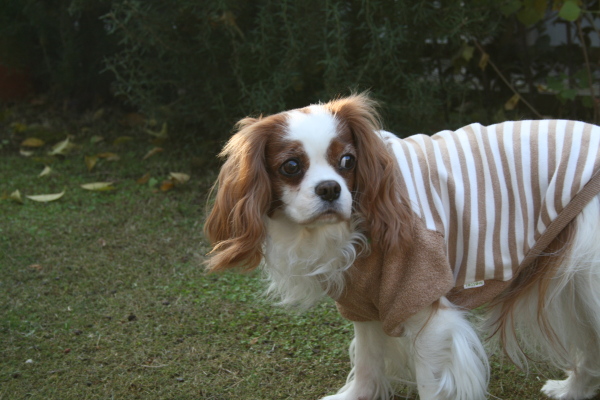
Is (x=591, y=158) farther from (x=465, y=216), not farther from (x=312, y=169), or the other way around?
(x=312, y=169)

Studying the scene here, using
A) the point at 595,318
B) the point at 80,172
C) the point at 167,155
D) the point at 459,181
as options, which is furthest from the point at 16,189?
the point at 595,318

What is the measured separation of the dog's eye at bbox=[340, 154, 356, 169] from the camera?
2.21 metres

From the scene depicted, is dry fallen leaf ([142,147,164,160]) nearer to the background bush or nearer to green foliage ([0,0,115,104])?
the background bush

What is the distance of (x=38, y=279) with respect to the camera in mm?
3609

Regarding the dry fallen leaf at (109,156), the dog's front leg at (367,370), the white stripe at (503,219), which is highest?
the white stripe at (503,219)

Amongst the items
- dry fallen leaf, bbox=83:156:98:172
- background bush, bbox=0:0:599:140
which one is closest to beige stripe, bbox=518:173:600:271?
background bush, bbox=0:0:599:140

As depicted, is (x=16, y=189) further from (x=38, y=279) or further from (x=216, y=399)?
(x=216, y=399)

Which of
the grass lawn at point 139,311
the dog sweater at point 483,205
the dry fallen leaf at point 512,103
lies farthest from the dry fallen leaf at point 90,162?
the dog sweater at point 483,205

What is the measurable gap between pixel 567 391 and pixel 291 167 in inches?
53.8

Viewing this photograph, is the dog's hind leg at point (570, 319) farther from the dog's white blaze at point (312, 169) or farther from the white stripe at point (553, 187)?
the dog's white blaze at point (312, 169)

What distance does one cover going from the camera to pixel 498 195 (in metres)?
2.26

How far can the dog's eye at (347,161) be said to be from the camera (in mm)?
2213

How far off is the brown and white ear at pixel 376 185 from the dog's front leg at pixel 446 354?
10.6 inches

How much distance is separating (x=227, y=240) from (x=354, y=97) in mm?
641
